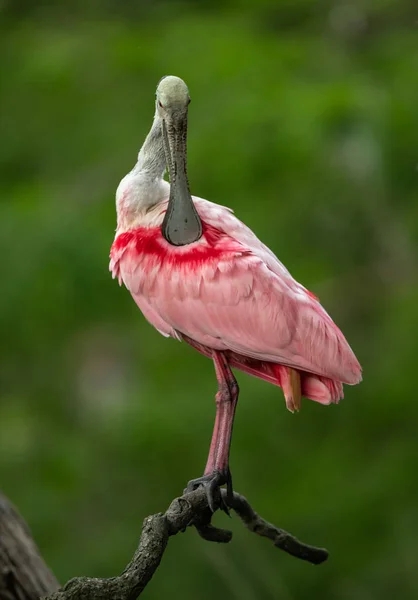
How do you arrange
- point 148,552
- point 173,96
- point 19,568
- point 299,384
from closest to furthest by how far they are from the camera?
point 173,96 → point 148,552 → point 299,384 → point 19,568

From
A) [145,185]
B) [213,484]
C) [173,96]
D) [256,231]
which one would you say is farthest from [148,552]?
[256,231]

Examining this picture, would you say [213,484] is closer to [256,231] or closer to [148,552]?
[148,552]

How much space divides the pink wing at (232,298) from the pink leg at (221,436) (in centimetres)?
13

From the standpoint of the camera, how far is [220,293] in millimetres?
2062

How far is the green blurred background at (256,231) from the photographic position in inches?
181

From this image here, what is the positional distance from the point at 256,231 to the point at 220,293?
8.50ft

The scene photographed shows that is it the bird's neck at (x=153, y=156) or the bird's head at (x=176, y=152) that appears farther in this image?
the bird's neck at (x=153, y=156)

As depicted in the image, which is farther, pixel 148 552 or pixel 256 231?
pixel 256 231

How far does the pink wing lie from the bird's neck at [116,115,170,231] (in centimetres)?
4

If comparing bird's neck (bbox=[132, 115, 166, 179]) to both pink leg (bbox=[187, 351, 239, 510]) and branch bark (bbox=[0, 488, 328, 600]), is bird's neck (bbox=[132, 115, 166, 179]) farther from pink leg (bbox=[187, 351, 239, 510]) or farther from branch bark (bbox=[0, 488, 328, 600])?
branch bark (bbox=[0, 488, 328, 600])

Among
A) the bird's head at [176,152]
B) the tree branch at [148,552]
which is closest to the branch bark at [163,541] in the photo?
the tree branch at [148,552]

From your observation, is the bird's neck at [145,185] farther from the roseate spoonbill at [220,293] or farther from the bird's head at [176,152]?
the bird's head at [176,152]

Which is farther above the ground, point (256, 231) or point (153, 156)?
point (153, 156)

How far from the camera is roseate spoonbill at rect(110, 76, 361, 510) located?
2016mm
